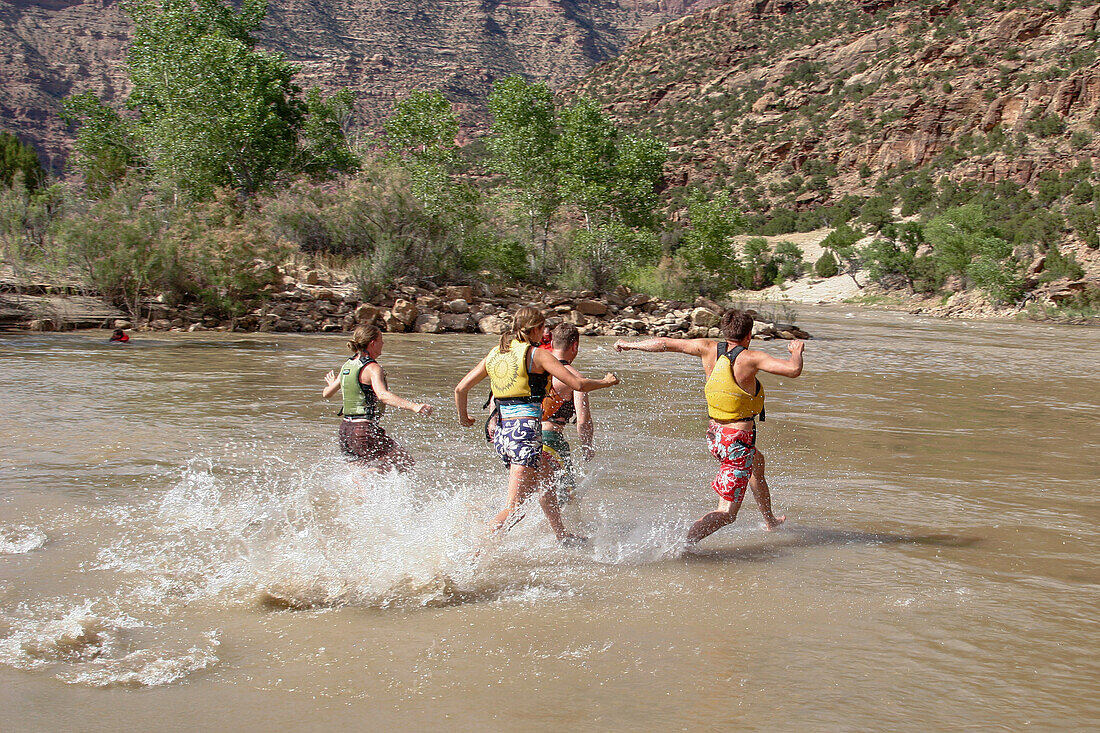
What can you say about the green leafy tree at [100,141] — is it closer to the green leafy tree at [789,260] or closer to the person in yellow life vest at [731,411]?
the person in yellow life vest at [731,411]

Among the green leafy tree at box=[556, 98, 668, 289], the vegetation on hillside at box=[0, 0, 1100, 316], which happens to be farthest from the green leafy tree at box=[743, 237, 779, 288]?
the green leafy tree at box=[556, 98, 668, 289]

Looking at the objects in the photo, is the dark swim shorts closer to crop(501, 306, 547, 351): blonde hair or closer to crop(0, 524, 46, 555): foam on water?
crop(501, 306, 547, 351): blonde hair

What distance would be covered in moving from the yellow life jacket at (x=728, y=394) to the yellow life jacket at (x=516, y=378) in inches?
41.7

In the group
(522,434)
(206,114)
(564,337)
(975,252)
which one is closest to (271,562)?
(522,434)

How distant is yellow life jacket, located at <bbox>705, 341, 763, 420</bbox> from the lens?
5.39m

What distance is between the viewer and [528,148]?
110ft

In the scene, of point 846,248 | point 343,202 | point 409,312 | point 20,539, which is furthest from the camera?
point 846,248

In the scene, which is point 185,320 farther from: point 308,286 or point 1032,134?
point 1032,134

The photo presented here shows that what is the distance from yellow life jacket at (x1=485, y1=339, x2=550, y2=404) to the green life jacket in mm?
945

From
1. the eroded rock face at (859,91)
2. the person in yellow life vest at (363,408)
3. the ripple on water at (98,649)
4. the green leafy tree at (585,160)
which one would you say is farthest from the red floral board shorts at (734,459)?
the eroded rock face at (859,91)

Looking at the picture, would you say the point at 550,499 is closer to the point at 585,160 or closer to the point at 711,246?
Answer: the point at 711,246

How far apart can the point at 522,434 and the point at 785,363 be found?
1.60m

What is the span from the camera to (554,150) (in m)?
34.3

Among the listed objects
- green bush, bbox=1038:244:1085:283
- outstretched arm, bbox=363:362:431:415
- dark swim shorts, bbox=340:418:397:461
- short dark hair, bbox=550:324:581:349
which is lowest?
dark swim shorts, bbox=340:418:397:461
